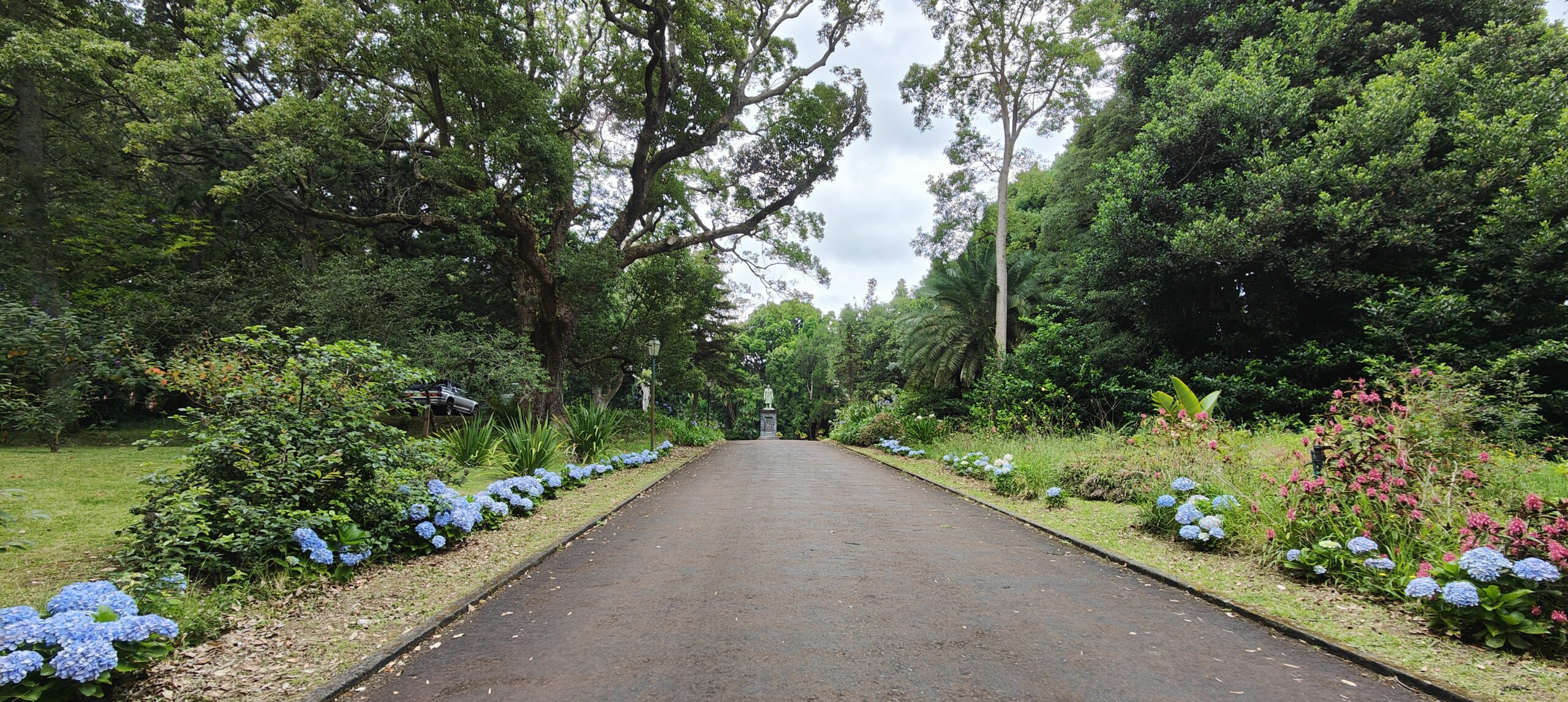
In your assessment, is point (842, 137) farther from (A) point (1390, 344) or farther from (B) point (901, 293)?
(B) point (901, 293)

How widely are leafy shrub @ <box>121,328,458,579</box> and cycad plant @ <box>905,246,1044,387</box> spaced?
15.5 metres

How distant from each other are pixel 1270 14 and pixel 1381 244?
597 centimetres

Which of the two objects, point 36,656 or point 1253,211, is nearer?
point 36,656

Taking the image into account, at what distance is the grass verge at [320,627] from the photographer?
2805mm

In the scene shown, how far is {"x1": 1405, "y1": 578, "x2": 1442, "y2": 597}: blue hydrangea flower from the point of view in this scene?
3527 millimetres

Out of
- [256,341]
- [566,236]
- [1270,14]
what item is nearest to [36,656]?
[256,341]

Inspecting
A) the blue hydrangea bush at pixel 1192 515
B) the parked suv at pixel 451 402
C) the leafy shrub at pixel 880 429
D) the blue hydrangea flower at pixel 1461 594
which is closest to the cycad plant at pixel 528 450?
the parked suv at pixel 451 402

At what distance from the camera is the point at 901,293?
5906 cm

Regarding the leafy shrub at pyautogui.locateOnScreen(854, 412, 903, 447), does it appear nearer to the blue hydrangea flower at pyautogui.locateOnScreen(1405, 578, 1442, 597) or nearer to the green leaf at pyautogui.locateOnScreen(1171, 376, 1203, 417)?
the green leaf at pyautogui.locateOnScreen(1171, 376, 1203, 417)

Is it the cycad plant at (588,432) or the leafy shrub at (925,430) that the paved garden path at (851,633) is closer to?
the cycad plant at (588,432)

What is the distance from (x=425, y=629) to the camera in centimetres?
355

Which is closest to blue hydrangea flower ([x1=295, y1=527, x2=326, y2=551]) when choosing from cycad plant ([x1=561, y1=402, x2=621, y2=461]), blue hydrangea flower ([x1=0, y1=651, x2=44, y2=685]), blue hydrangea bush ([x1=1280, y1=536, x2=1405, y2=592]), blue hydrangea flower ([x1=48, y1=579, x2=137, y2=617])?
blue hydrangea flower ([x1=48, y1=579, x2=137, y2=617])

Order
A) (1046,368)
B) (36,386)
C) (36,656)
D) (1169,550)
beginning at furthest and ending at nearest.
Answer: (1046,368)
(36,386)
(1169,550)
(36,656)

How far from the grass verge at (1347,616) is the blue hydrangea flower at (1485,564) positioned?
0.40 m
